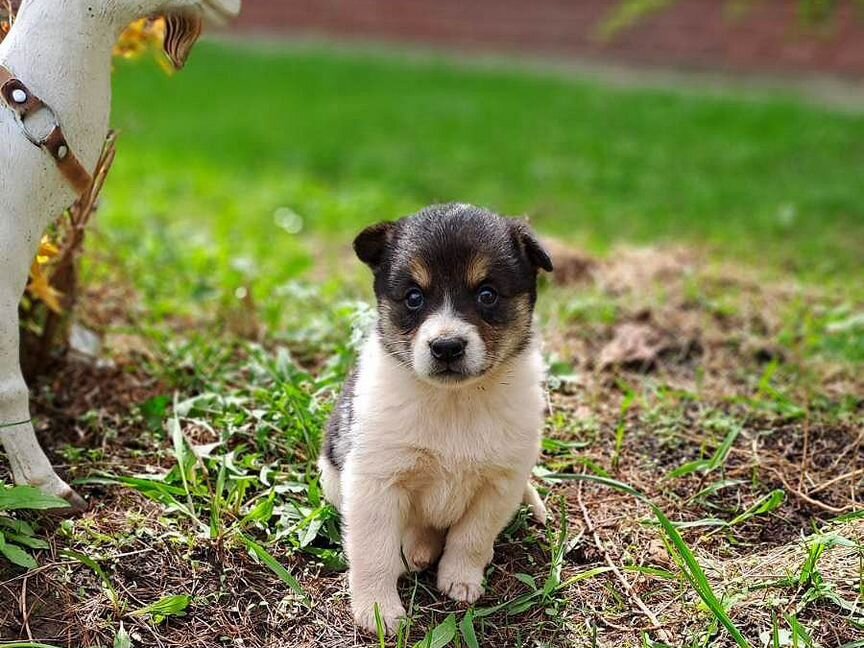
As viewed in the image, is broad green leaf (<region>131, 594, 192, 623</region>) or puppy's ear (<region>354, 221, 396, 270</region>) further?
puppy's ear (<region>354, 221, 396, 270</region>)

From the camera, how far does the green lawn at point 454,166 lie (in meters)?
8.00

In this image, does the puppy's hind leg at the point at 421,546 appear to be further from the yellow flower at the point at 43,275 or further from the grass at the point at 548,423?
the yellow flower at the point at 43,275

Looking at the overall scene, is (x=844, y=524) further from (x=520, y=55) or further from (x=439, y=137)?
(x=520, y=55)

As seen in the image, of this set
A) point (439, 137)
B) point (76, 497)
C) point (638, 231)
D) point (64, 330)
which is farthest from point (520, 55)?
point (76, 497)

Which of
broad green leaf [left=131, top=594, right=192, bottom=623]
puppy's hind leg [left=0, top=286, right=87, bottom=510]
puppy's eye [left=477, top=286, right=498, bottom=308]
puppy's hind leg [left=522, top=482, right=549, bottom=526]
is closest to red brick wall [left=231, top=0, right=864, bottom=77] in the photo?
puppy's hind leg [left=522, top=482, right=549, bottom=526]

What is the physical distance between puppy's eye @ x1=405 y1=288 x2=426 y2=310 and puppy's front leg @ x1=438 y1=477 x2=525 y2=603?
0.67 m

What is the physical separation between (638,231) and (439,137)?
3.87 metres

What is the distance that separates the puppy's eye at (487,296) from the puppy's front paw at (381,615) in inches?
41.7

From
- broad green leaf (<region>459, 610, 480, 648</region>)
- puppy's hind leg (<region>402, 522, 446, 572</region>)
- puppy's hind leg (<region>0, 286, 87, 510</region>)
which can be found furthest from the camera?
puppy's hind leg (<region>402, 522, 446, 572</region>)

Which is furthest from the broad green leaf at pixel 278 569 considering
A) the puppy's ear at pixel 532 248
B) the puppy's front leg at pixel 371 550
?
the puppy's ear at pixel 532 248

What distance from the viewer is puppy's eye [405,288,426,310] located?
352 cm

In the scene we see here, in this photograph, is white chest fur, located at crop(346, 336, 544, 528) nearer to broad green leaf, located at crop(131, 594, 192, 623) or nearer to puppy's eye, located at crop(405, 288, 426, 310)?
puppy's eye, located at crop(405, 288, 426, 310)

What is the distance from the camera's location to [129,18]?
3.72 metres

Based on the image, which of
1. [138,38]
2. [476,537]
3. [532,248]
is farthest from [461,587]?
[138,38]
